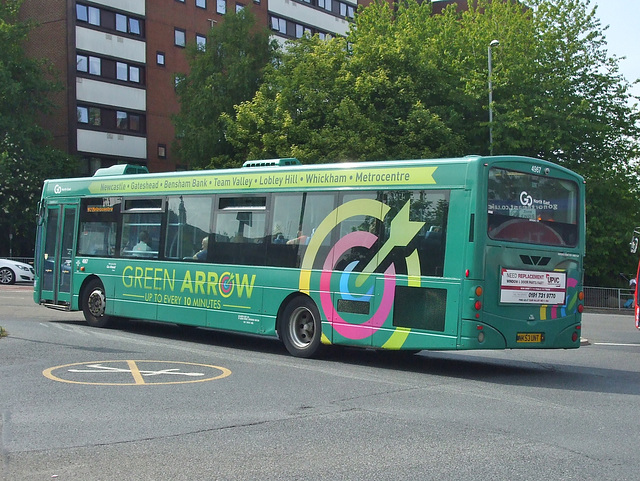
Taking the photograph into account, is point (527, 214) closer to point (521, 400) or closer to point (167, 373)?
point (521, 400)

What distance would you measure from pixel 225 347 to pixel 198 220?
7.64 ft

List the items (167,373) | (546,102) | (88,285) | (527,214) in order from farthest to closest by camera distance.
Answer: (546,102) → (88,285) → (527,214) → (167,373)

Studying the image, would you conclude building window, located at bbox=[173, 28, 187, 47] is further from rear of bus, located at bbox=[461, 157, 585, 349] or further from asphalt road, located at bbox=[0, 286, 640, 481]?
rear of bus, located at bbox=[461, 157, 585, 349]

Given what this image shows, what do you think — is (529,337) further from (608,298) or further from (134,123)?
(134,123)

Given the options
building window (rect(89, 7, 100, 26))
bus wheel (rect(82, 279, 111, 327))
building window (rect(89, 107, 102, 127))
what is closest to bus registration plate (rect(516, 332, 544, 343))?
bus wheel (rect(82, 279, 111, 327))

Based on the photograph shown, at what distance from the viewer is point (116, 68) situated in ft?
167

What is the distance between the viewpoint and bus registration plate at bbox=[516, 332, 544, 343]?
38.8 ft

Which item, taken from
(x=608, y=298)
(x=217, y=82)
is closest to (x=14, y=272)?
(x=217, y=82)

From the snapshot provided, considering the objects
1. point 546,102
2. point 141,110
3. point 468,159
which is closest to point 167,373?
point 468,159

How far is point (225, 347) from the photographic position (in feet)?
48.5

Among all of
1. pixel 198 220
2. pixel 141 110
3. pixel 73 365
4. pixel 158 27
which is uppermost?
pixel 158 27

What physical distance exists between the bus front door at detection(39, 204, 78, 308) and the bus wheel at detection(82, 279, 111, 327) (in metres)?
0.54

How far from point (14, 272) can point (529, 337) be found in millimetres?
29255

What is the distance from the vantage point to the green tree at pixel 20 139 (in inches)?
1770
